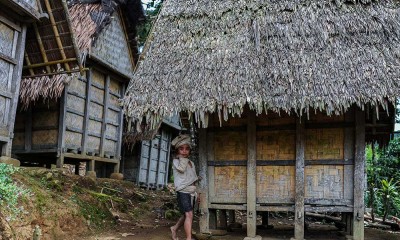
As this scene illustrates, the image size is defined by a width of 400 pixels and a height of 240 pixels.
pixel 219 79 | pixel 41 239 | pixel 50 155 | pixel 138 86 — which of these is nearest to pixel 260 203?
pixel 219 79

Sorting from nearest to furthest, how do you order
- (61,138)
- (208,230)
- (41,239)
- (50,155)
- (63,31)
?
(41,239) → (208,230) → (63,31) → (61,138) → (50,155)

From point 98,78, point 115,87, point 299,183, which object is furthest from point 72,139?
point 299,183

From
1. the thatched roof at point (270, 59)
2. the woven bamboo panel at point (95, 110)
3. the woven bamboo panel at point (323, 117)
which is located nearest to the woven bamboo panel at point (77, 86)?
the woven bamboo panel at point (95, 110)

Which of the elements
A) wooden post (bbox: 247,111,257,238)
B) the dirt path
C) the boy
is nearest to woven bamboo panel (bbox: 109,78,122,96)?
the dirt path

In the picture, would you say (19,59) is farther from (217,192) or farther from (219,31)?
(217,192)

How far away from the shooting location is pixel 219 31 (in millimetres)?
7320

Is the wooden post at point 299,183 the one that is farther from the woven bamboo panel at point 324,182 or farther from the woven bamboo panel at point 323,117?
the woven bamboo panel at point 323,117

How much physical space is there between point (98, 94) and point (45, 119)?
1.67 m

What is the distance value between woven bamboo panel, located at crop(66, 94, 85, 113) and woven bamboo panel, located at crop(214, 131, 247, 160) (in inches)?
184

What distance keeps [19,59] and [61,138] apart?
229 cm

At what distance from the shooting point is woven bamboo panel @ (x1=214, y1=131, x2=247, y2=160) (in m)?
6.82

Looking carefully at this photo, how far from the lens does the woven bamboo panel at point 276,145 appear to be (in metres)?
6.61

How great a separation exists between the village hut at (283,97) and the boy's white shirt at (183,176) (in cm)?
37

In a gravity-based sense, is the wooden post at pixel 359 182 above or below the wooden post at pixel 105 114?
below
